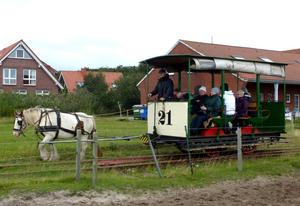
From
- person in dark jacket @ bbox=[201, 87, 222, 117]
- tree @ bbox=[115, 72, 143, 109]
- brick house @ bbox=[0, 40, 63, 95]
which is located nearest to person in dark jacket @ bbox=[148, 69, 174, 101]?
person in dark jacket @ bbox=[201, 87, 222, 117]

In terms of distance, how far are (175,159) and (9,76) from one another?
148ft

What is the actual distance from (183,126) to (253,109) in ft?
10.2

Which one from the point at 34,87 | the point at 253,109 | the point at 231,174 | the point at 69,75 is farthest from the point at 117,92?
the point at 231,174

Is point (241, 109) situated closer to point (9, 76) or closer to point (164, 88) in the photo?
point (164, 88)

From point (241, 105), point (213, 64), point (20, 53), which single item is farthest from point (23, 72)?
point (213, 64)

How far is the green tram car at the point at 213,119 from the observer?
42.4 ft

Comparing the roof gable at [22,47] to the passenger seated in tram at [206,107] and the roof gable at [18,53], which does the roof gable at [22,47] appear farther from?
the passenger seated in tram at [206,107]

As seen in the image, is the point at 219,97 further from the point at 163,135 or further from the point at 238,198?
the point at 238,198

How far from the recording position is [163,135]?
44.3 ft

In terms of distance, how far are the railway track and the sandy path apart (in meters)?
2.11

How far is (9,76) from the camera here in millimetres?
54875

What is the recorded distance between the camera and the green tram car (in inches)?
509

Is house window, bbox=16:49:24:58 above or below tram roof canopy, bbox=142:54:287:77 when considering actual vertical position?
above

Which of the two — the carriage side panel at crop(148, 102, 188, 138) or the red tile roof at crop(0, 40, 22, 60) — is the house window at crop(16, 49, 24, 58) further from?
the carriage side panel at crop(148, 102, 188, 138)
